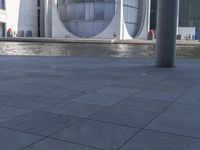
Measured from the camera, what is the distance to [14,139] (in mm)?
4043

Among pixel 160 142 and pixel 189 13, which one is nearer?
pixel 160 142

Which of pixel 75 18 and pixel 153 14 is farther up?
pixel 153 14

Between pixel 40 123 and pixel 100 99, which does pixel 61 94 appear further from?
pixel 40 123

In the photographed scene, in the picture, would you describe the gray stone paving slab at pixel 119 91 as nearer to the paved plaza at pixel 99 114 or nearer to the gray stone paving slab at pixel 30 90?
the paved plaza at pixel 99 114

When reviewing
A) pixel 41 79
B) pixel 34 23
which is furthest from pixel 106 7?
pixel 41 79

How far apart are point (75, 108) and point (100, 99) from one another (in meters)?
0.82

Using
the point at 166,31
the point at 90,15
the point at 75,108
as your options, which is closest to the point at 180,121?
the point at 75,108

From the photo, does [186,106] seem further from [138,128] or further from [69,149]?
[69,149]

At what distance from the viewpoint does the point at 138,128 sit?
450 cm

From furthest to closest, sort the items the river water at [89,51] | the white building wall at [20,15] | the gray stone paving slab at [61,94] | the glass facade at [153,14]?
the glass facade at [153,14] < the white building wall at [20,15] < the river water at [89,51] < the gray stone paving slab at [61,94]

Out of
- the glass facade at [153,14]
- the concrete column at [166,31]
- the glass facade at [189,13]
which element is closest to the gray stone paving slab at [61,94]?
the concrete column at [166,31]

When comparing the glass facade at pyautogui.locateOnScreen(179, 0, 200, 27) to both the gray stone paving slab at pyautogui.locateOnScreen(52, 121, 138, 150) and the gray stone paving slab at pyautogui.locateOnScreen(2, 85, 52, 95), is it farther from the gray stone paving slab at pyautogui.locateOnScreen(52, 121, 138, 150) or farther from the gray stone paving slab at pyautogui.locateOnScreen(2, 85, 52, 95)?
the gray stone paving slab at pyautogui.locateOnScreen(52, 121, 138, 150)

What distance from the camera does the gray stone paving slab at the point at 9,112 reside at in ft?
16.3

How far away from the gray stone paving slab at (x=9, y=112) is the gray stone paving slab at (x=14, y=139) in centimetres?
63
